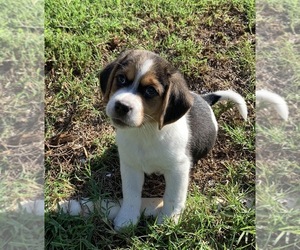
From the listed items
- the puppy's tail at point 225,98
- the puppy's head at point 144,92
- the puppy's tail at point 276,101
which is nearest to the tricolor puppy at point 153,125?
the puppy's head at point 144,92

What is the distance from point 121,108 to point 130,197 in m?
0.85

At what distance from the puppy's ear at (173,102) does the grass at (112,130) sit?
80cm

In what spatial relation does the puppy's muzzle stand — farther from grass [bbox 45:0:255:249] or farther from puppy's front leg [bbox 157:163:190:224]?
grass [bbox 45:0:255:249]

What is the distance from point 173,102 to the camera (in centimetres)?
327

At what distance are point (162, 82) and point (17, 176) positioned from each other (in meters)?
1.43

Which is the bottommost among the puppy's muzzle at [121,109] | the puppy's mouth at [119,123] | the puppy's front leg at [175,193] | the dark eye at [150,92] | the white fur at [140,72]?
the puppy's front leg at [175,193]

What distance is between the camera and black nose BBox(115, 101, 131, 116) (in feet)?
10.2

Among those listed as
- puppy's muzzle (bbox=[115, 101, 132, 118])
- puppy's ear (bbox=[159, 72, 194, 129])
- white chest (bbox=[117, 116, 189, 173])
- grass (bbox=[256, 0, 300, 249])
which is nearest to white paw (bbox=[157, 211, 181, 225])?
white chest (bbox=[117, 116, 189, 173])

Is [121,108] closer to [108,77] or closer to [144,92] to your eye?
[144,92]

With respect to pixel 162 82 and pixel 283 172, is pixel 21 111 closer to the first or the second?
pixel 162 82

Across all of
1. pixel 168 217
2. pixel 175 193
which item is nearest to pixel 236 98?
pixel 175 193

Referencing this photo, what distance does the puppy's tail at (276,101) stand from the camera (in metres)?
3.96

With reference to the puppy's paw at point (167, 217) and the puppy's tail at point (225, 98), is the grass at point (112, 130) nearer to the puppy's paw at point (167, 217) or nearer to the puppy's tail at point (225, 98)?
the puppy's paw at point (167, 217)

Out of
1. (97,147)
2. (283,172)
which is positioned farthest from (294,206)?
(97,147)
